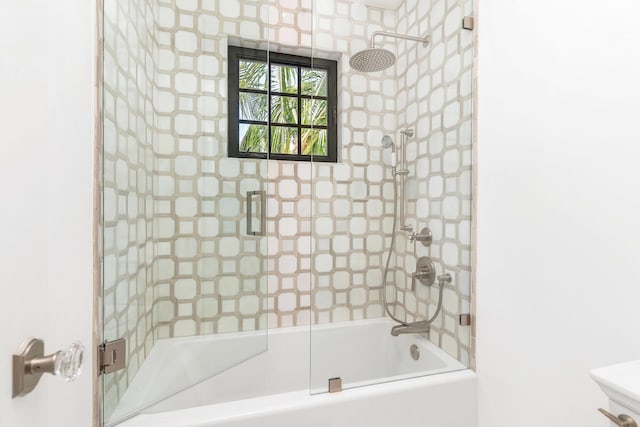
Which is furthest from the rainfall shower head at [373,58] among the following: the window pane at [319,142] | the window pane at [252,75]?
the window pane at [252,75]

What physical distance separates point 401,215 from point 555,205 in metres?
0.63

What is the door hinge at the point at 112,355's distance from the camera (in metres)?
1.14

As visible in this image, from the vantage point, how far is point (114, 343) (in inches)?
46.6

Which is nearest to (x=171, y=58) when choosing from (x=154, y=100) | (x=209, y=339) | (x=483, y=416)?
(x=154, y=100)

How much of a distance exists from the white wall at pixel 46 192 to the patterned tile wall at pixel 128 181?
11 centimetres

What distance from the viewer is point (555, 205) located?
1.18 meters

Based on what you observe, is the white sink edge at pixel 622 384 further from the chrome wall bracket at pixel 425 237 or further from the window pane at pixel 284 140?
the window pane at pixel 284 140

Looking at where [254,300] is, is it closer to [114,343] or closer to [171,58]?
[114,343]

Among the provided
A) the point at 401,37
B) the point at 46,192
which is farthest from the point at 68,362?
the point at 401,37

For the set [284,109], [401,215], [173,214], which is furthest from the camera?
[284,109]

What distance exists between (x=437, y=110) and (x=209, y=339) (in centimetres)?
160

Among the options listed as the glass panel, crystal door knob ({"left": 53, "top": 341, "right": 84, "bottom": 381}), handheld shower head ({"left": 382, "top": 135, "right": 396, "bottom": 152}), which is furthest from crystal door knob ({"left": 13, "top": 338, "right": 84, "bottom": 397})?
handheld shower head ({"left": 382, "top": 135, "right": 396, "bottom": 152})

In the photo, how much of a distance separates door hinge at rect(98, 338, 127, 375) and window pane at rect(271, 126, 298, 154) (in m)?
1.27

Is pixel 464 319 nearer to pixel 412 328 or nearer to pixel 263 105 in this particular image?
pixel 412 328
